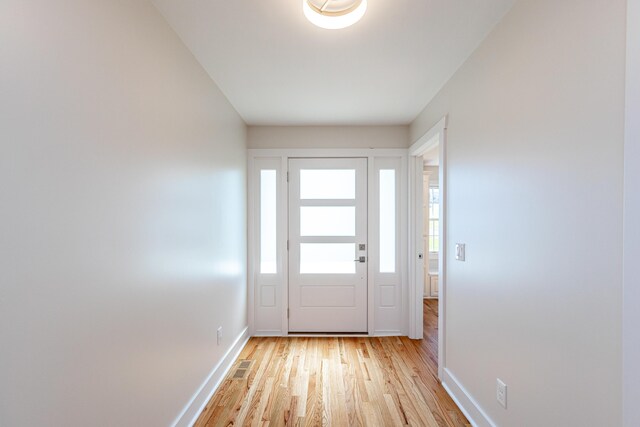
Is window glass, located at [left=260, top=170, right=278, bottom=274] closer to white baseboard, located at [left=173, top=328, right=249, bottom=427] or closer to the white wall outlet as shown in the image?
white baseboard, located at [left=173, top=328, right=249, bottom=427]

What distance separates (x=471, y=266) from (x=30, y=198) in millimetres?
2206

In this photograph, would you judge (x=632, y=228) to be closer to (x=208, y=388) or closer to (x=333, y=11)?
(x=333, y=11)

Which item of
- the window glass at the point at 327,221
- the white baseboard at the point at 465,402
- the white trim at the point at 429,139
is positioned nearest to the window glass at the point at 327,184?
the window glass at the point at 327,221

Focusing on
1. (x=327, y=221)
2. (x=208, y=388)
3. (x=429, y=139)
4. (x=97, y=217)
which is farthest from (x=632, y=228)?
(x=327, y=221)

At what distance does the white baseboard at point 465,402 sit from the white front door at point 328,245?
4.38 feet

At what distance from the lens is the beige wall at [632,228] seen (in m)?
0.97

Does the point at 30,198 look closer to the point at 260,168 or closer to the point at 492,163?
the point at 492,163

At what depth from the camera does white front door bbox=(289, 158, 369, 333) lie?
368 centimetres

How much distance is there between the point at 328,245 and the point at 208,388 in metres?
1.88

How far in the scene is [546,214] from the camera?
1.37 metres

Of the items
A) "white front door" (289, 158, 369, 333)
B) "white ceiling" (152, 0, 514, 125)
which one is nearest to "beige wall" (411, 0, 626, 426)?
"white ceiling" (152, 0, 514, 125)

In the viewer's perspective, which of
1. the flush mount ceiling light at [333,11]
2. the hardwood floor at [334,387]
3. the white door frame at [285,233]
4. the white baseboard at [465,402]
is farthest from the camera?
the white door frame at [285,233]

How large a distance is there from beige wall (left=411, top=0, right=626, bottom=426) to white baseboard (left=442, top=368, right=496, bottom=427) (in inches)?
1.9

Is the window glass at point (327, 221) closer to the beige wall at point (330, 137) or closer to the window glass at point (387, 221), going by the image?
the window glass at point (387, 221)
